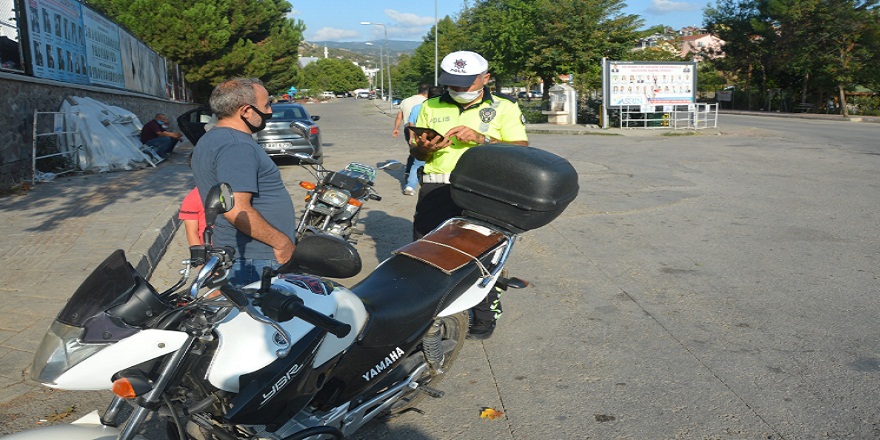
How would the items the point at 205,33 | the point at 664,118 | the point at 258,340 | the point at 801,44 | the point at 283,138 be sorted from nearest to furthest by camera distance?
1. the point at 258,340
2. the point at 283,138
3. the point at 664,118
4. the point at 205,33
5. the point at 801,44

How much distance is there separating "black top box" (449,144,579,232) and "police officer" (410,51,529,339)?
59 centimetres

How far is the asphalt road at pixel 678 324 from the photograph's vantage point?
3639 millimetres

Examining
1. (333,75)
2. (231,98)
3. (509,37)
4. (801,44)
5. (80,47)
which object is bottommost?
(231,98)

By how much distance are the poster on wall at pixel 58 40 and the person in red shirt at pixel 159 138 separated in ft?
5.36

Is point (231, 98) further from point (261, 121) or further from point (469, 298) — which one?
point (469, 298)

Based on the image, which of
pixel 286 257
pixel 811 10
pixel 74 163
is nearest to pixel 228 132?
pixel 286 257

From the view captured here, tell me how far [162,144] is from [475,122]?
1298cm

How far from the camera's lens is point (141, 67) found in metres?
22.2

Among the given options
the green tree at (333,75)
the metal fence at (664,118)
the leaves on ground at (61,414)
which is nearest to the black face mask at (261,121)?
the leaves on ground at (61,414)

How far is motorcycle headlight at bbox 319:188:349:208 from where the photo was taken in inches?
238

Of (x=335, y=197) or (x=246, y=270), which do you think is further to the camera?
(x=335, y=197)

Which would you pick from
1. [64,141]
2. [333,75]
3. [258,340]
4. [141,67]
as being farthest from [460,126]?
[333,75]

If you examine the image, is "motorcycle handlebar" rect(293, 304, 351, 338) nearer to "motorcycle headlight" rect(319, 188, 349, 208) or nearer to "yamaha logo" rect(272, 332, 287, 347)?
"yamaha logo" rect(272, 332, 287, 347)

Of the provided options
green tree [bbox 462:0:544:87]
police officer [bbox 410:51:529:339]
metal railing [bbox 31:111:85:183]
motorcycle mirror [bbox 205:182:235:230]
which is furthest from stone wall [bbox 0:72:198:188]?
green tree [bbox 462:0:544:87]
